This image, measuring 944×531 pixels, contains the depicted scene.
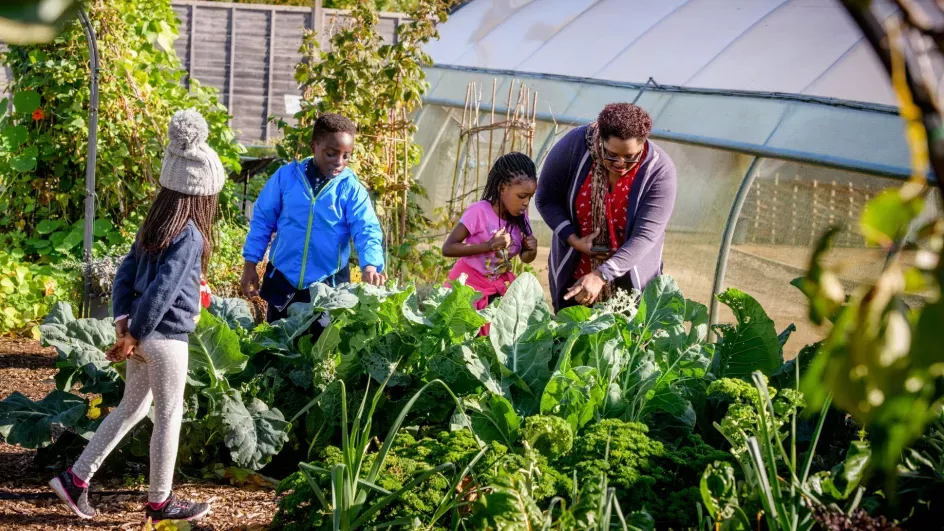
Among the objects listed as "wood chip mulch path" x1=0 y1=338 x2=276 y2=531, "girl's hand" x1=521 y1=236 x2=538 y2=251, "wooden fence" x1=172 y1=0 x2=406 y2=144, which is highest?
"wooden fence" x1=172 y1=0 x2=406 y2=144

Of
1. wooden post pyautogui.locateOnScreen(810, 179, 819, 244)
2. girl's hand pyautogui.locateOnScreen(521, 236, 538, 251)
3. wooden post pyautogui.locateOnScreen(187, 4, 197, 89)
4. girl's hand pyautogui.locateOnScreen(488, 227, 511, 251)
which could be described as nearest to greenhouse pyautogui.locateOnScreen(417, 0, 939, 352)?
wooden post pyautogui.locateOnScreen(810, 179, 819, 244)

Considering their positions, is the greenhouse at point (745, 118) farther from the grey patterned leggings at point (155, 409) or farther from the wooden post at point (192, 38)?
the wooden post at point (192, 38)

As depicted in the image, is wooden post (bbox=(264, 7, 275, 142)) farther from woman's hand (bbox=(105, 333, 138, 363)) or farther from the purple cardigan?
woman's hand (bbox=(105, 333, 138, 363))

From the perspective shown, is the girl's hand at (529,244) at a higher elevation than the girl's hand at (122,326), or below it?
higher

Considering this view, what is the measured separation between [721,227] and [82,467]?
11.6ft

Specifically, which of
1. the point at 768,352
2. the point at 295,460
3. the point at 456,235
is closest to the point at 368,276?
the point at 456,235

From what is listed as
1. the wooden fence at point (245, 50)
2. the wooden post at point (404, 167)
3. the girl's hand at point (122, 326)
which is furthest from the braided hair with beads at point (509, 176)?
the wooden fence at point (245, 50)

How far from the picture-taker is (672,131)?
6160 mm

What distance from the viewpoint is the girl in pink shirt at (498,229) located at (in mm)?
4590

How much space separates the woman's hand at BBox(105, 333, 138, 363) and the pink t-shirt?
1707 mm

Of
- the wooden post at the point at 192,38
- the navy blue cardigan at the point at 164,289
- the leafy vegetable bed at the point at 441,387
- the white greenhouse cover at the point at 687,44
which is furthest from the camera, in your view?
the wooden post at the point at 192,38

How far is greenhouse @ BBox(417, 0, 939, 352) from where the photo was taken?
202 inches

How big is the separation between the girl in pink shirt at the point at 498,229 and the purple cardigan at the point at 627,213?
0.16 meters

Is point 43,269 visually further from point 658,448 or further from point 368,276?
point 658,448
